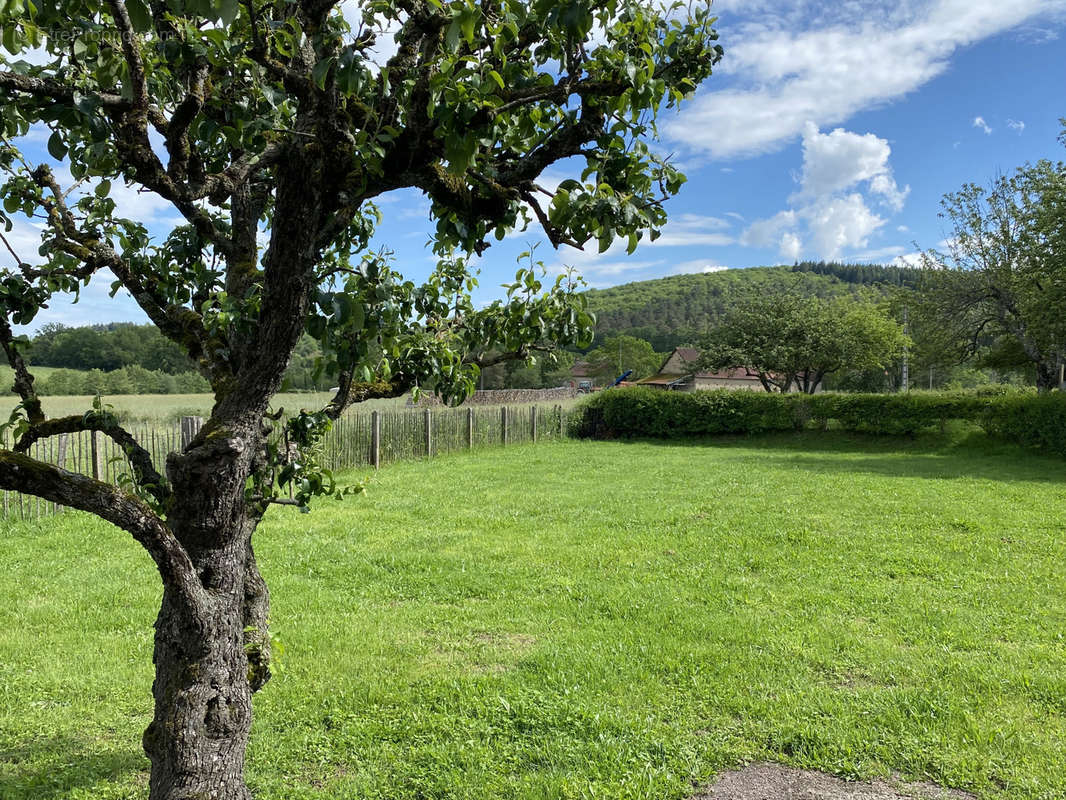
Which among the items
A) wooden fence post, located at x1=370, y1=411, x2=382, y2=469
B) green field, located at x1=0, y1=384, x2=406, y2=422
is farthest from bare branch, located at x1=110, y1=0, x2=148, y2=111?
wooden fence post, located at x1=370, y1=411, x2=382, y2=469

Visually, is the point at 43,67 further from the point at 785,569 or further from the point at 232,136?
the point at 785,569

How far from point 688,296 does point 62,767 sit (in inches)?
4900

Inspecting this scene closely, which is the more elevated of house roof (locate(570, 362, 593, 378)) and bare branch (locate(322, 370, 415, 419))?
house roof (locate(570, 362, 593, 378))

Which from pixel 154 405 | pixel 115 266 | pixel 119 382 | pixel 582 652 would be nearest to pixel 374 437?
pixel 582 652

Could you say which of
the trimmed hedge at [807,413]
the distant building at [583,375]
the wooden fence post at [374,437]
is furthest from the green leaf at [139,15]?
the distant building at [583,375]

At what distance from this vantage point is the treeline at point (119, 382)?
606 inches

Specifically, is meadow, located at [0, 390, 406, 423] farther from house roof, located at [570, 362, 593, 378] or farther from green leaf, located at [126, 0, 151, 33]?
house roof, located at [570, 362, 593, 378]

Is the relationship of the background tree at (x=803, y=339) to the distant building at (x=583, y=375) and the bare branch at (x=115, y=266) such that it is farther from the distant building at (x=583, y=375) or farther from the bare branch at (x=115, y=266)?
the distant building at (x=583, y=375)

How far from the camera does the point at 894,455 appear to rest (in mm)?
17922

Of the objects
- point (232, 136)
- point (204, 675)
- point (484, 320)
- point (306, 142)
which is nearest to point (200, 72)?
point (232, 136)

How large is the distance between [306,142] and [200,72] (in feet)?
1.79

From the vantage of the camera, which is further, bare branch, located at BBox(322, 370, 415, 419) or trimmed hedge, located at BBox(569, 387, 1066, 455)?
trimmed hedge, located at BBox(569, 387, 1066, 455)

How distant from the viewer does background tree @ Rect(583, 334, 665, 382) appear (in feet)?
249

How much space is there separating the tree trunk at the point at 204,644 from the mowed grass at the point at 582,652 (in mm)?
1094
